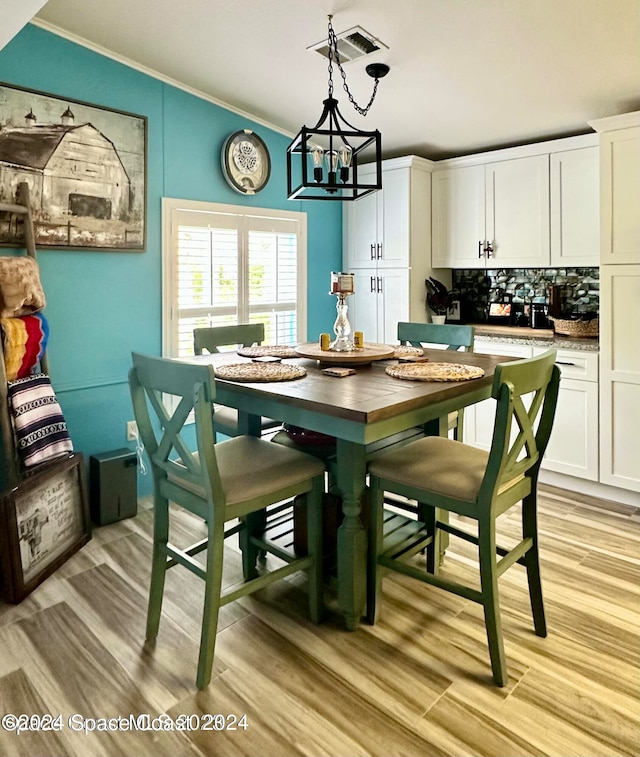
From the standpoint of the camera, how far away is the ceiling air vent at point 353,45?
8.85 ft

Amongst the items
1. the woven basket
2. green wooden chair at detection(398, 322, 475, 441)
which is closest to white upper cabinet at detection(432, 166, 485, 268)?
the woven basket

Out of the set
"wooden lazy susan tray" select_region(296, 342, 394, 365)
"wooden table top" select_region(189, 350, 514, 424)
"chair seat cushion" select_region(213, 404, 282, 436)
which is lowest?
"chair seat cushion" select_region(213, 404, 282, 436)

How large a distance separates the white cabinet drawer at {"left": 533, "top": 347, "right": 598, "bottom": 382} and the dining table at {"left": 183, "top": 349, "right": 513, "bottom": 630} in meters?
1.40

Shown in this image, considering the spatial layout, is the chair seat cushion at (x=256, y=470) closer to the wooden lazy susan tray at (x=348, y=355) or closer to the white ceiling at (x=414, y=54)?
the wooden lazy susan tray at (x=348, y=355)

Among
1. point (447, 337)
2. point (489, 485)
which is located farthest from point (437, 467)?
point (447, 337)

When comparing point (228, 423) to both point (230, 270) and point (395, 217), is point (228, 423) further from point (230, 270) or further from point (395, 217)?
point (395, 217)

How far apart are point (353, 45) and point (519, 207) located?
166 cm

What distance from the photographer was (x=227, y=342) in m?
3.23

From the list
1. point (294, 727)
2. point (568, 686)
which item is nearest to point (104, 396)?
point (294, 727)

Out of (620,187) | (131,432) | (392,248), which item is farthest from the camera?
(392,248)

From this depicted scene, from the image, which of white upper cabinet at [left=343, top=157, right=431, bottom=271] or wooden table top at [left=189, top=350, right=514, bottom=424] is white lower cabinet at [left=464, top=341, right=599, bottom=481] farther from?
wooden table top at [left=189, top=350, right=514, bottom=424]

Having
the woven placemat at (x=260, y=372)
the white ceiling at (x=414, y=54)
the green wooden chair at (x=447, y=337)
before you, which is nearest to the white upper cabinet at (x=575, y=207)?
the white ceiling at (x=414, y=54)

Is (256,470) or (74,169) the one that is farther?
(74,169)

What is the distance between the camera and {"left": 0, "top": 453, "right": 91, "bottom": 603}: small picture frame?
91.0 inches
